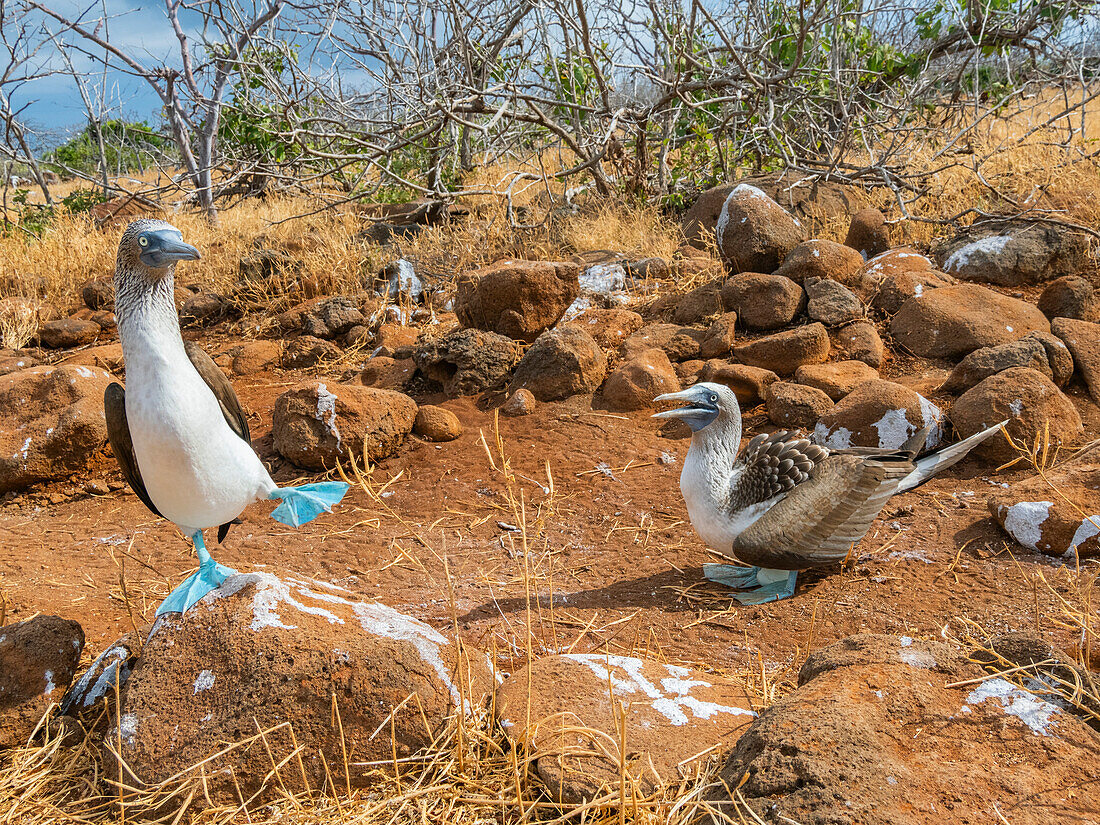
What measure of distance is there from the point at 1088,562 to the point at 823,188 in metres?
5.69

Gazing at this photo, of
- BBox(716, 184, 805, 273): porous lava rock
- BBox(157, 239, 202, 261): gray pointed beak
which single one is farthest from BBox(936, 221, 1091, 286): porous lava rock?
BBox(157, 239, 202, 261): gray pointed beak

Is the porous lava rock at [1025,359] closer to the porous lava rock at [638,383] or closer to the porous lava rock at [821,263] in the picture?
the porous lava rock at [821,263]

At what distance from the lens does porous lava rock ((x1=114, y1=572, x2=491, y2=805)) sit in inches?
90.7

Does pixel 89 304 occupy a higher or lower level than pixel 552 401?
higher

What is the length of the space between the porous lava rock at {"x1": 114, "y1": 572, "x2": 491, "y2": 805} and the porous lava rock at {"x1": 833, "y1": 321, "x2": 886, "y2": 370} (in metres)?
4.45

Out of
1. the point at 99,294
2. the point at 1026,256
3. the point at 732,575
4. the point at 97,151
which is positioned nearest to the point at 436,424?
the point at 732,575

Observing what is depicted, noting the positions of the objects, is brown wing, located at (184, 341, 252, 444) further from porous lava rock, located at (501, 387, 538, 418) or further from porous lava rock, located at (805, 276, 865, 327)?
porous lava rock, located at (805, 276, 865, 327)

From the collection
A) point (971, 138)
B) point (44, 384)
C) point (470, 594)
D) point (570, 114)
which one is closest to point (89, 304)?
point (44, 384)

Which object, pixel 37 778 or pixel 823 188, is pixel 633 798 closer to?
pixel 37 778

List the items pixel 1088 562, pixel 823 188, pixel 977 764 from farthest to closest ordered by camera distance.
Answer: pixel 823 188, pixel 1088 562, pixel 977 764

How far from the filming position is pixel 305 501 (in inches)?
111

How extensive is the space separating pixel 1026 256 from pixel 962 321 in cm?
139

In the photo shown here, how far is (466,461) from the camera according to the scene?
5.58m

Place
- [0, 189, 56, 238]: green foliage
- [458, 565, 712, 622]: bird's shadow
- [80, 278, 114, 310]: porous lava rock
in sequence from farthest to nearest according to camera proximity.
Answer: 1. [0, 189, 56, 238]: green foliage
2. [80, 278, 114, 310]: porous lava rock
3. [458, 565, 712, 622]: bird's shadow
